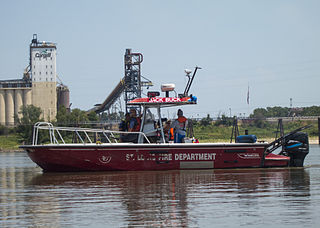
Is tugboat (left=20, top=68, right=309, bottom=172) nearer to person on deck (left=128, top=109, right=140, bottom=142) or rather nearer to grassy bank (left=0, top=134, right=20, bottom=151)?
person on deck (left=128, top=109, right=140, bottom=142)

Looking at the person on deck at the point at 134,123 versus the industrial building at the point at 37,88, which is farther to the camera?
the industrial building at the point at 37,88

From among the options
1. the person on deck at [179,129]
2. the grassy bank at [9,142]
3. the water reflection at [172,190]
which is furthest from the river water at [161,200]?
the grassy bank at [9,142]

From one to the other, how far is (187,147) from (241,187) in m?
4.63

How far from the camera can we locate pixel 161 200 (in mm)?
11195

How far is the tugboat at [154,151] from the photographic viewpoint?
1731 cm

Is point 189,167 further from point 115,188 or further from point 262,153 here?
point 115,188

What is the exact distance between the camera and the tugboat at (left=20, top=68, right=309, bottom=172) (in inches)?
682

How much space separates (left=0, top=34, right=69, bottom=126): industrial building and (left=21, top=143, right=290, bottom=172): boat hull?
266 feet

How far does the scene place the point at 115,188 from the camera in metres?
13.4

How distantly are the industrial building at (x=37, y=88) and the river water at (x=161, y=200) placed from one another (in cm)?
8271

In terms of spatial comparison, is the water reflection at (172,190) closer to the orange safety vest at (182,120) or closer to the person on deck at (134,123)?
the orange safety vest at (182,120)

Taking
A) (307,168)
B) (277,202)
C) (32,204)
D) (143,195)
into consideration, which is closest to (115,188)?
(143,195)

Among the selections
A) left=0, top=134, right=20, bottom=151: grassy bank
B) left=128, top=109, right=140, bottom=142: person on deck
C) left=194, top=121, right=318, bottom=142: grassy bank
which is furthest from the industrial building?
left=128, top=109, right=140, bottom=142: person on deck

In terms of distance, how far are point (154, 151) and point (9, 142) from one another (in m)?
59.1
